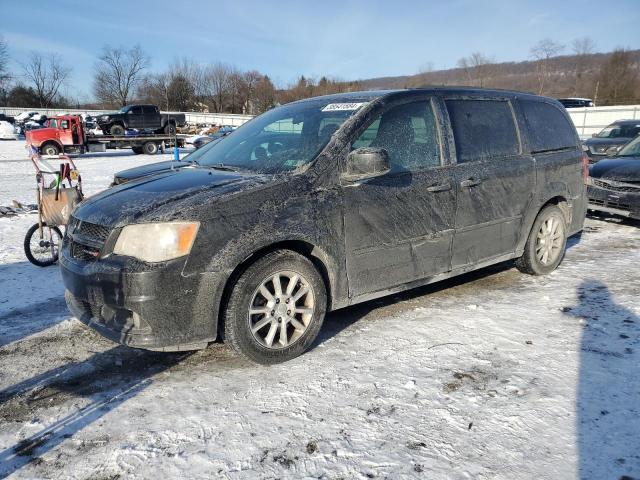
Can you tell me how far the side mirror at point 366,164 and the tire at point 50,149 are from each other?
2374 centimetres

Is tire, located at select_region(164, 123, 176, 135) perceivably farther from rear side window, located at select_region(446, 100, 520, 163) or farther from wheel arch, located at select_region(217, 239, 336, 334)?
wheel arch, located at select_region(217, 239, 336, 334)

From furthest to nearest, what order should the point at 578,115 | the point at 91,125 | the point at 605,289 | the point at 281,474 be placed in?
the point at 91,125
the point at 578,115
the point at 605,289
the point at 281,474

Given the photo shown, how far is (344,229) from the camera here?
3596mm

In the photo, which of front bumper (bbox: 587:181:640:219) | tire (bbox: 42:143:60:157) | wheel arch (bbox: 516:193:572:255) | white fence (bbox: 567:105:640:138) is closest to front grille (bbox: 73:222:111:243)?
wheel arch (bbox: 516:193:572:255)

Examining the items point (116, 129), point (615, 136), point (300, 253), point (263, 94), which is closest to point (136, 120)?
point (116, 129)

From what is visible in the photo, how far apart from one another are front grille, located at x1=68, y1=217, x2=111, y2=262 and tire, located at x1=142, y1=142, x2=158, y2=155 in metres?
24.1

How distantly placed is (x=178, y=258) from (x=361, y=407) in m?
1.40

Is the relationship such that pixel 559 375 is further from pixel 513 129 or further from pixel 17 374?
pixel 17 374

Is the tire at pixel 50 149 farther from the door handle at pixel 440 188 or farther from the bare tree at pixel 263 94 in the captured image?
the bare tree at pixel 263 94

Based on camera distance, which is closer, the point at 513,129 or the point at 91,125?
the point at 513,129

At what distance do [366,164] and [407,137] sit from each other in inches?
28.4

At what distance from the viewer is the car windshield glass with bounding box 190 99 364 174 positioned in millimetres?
3721

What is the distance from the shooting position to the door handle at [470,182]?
4281mm

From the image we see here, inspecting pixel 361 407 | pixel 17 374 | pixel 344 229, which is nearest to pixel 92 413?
pixel 17 374
